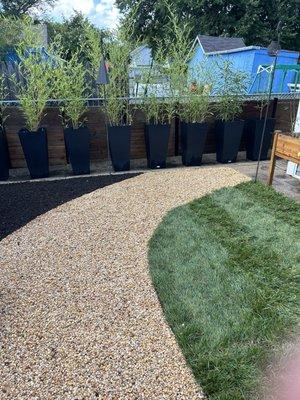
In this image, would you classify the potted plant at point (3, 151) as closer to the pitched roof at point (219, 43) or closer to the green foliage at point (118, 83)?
the green foliage at point (118, 83)

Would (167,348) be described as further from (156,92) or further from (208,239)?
(156,92)

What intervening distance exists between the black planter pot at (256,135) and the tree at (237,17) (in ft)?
47.7

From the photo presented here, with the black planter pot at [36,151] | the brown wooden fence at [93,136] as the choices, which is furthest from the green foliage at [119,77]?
the black planter pot at [36,151]

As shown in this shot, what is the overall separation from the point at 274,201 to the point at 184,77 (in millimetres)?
2409

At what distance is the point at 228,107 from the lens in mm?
5039

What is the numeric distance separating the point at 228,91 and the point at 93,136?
2205 mm

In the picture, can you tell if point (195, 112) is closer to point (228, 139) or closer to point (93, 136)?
point (228, 139)

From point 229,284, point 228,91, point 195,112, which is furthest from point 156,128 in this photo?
point 229,284

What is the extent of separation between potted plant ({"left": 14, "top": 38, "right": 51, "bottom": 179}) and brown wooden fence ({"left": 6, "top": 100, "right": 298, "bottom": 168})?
0.77 feet

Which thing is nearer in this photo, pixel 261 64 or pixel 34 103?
pixel 34 103

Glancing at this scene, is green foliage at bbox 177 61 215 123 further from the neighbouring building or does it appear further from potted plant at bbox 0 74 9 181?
the neighbouring building

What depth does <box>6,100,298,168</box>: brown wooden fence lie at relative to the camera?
474 cm

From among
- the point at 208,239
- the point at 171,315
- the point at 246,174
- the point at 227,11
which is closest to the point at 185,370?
the point at 171,315

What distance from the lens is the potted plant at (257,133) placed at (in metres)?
5.20
